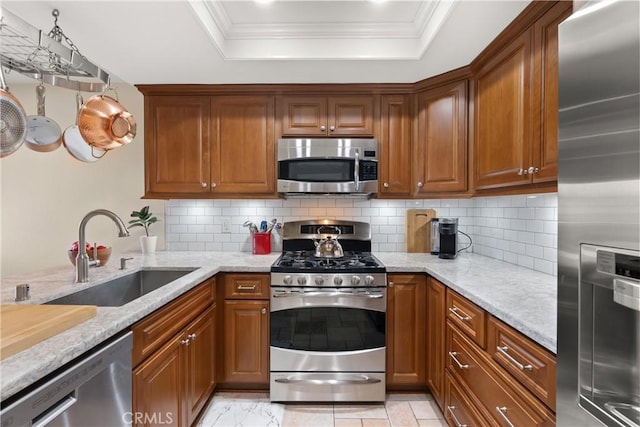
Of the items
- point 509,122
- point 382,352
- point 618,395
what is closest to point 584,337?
point 618,395

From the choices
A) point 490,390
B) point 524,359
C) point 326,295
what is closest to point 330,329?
point 326,295

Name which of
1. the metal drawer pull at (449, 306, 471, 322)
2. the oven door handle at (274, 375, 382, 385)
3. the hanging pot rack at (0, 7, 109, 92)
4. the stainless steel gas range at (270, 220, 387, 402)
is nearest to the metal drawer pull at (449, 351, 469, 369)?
the metal drawer pull at (449, 306, 471, 322)

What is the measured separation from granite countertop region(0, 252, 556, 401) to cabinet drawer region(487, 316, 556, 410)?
0.17 ft

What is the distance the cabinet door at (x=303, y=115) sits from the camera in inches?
101

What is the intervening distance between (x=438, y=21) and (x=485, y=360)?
174 cm

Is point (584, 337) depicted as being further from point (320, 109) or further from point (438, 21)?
point (320, 109)

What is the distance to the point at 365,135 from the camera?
2.57 metres

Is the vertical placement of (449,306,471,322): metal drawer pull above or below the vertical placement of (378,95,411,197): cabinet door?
below

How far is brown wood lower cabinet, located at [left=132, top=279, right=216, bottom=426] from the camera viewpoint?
1.29 m

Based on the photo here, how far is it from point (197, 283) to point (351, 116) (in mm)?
1687

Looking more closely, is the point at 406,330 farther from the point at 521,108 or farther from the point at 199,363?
the point at 521,108

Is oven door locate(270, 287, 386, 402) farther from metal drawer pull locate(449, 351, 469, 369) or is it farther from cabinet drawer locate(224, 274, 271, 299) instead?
metal drawer pull locate(449, 351, 469, 369)

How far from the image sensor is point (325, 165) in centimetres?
249

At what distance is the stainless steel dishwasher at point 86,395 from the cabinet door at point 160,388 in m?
0.08
